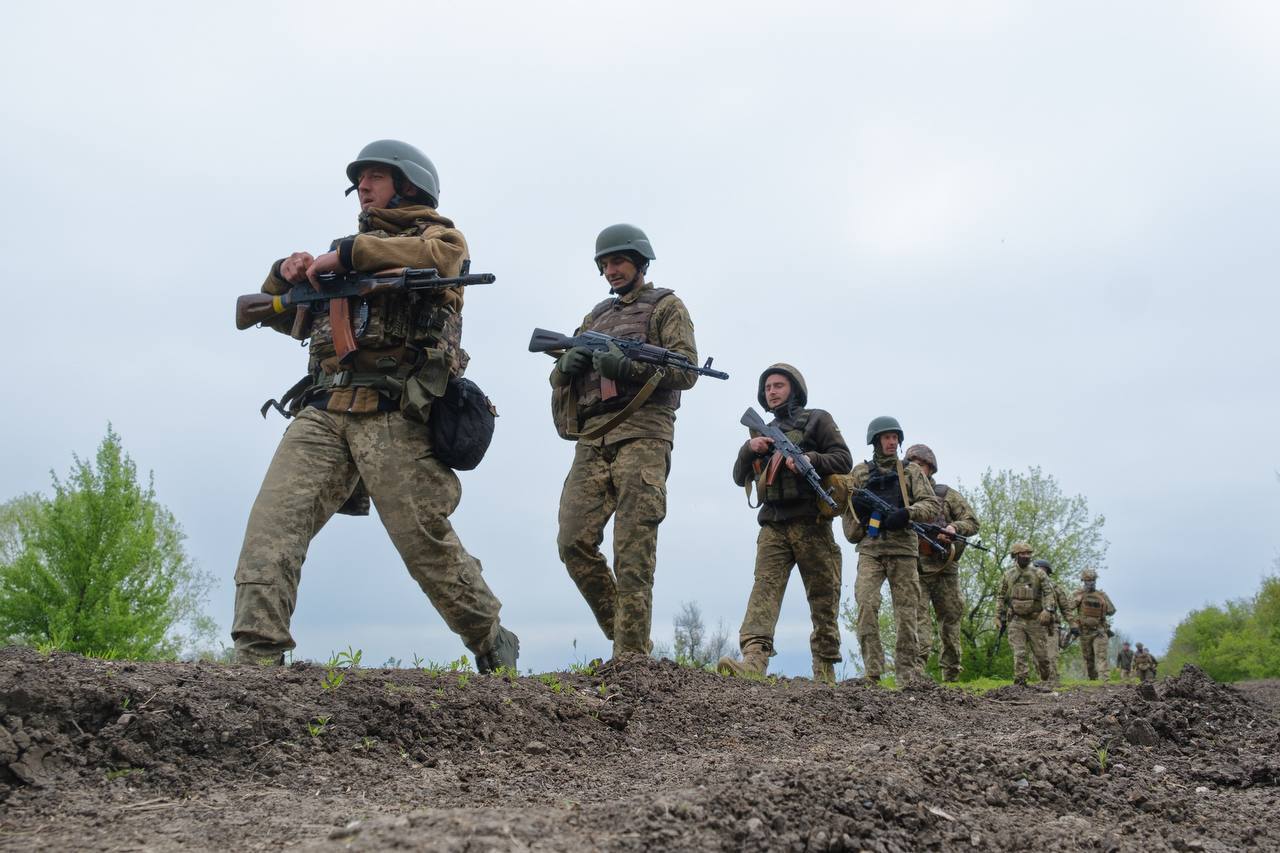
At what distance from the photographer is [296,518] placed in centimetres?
482

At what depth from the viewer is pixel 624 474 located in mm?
6262

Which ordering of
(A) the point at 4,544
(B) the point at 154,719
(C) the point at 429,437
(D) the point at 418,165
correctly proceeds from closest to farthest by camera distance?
(B) the point at 154,719 → (C) the point at 429,437 → (D) the point at 418,165 → (A) the point at 4,544

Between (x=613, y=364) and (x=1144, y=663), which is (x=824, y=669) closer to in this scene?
(x=613, y=364)

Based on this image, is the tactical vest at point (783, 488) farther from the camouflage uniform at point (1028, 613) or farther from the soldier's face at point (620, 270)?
the camouflage uniform at point (1028, 613)

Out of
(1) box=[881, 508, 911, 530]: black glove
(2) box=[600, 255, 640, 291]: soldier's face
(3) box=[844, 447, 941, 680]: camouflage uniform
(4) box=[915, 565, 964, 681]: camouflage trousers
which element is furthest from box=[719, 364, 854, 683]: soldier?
(4) box=[915, 565, 964, 681]: camouflage trousers

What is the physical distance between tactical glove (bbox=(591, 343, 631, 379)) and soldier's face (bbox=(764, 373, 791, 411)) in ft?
9.26

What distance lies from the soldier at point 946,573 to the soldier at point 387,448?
790 cm

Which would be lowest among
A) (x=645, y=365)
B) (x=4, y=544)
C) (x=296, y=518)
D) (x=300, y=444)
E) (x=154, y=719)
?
(x=154, y=719)

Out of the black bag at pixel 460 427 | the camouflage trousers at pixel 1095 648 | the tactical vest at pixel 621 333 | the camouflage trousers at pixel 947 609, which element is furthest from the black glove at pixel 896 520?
the camouflage trousers at pixel 1095 648

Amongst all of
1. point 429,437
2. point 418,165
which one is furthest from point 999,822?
point 418,165

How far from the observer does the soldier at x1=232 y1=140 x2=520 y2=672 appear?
4840 mm

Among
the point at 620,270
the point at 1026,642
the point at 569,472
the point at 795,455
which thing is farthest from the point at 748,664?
the point at 1026,642

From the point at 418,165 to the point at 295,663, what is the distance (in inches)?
110

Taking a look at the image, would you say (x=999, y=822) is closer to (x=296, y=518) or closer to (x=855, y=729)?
(x=855, y=729)
